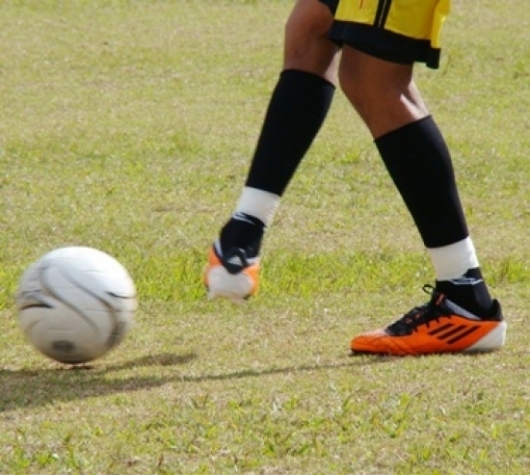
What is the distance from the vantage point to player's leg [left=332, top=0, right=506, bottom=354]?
4.86 metres

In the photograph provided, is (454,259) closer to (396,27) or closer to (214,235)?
(396,27)

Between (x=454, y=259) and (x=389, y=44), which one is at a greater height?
(x=389, y=44)

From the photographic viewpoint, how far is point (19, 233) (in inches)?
294

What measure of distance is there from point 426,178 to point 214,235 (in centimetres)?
259

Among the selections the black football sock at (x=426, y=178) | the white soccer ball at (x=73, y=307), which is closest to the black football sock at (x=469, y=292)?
the black football sock at (x=426, y=178)

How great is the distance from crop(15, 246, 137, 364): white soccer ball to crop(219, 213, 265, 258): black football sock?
1.26ft

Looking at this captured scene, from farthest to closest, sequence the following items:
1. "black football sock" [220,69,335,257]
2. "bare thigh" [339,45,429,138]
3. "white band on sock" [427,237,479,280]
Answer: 1. "black football sock" [220,69,335,257]
2. "white band on sock" [427,237,479,280]
3. "bare thigh" [339,45,429,138]

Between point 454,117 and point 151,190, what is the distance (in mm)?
2905

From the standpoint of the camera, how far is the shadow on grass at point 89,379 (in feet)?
15.3

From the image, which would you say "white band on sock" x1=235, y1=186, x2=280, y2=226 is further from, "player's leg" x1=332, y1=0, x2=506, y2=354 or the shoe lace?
the shoe lace

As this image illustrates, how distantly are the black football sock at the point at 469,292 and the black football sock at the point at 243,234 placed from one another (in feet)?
2.06

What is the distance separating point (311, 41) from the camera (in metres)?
5.19

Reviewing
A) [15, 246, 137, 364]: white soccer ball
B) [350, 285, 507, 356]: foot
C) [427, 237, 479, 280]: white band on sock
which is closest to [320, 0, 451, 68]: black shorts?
[427, 237, 479, 280]: white band on sock

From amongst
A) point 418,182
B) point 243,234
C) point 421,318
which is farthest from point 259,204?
point 421,318
